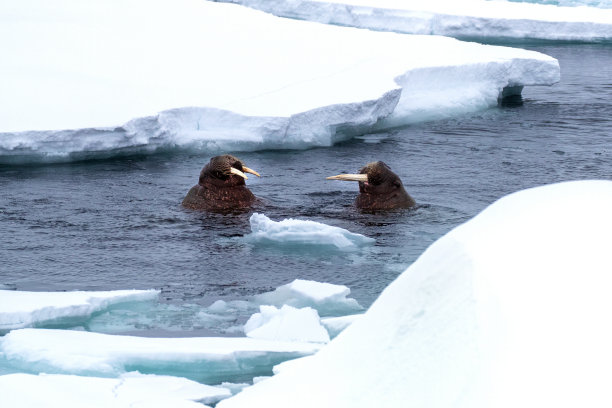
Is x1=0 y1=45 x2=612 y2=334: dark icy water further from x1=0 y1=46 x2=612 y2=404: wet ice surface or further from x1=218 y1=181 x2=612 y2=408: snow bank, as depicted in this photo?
x1=218 y1=181 x2=612 y2=408: snow bank

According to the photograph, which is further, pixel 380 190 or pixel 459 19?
pixel 459 19

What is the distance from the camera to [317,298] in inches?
246

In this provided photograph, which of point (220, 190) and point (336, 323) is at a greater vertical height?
point (220, 190)

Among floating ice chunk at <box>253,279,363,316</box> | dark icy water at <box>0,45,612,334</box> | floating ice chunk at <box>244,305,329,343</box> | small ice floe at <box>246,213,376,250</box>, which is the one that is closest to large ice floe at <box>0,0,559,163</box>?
dark icy water at <box>0,45,612,334</box>

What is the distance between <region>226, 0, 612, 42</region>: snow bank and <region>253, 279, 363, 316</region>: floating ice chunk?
54.2ft

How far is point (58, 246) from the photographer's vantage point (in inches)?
314

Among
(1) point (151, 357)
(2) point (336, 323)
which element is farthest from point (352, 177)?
(1) point (151, 357)

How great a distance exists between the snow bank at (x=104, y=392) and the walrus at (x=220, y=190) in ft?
14.2

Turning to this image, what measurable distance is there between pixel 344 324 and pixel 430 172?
530 cm

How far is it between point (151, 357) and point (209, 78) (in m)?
8.20

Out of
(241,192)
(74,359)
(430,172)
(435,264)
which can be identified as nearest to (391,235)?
(241,192)

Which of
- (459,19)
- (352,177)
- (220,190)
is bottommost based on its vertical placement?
(220,190)

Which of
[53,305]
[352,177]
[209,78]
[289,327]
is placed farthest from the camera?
[209,78]

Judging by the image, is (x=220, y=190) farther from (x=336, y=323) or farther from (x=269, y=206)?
(x=336, y=323)
